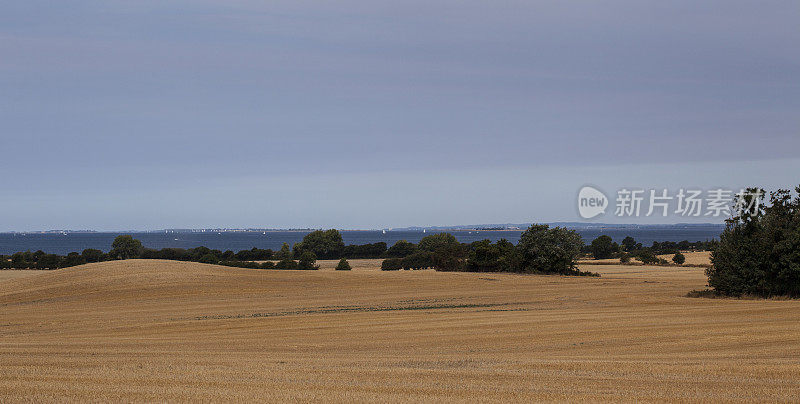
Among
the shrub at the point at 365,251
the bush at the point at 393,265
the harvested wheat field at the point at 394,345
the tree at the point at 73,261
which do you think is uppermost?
the shrub at the point at 365,251

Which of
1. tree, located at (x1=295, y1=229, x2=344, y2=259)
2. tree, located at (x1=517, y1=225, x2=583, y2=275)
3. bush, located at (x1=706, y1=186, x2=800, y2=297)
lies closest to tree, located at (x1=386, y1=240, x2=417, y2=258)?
tree, located at (x1=295, y1=229, x2=344, y2=259)

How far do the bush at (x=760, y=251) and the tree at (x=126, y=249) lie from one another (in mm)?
81962

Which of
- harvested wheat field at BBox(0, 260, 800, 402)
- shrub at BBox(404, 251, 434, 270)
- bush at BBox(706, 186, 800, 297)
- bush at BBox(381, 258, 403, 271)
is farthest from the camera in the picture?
shrub at BBox(404, 251, 434, 270)

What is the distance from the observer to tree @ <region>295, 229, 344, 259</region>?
118 meters

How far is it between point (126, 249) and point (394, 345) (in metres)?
88.9

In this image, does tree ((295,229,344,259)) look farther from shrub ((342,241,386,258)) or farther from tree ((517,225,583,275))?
tree ((517,225,583,275))

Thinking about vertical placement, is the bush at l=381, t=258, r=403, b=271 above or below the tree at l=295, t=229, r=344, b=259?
below

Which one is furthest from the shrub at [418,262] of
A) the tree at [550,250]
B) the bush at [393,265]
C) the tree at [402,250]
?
the tree at [402,250]

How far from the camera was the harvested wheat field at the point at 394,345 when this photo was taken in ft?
38.6

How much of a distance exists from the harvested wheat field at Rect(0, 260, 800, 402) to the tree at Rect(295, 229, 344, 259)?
235 feet

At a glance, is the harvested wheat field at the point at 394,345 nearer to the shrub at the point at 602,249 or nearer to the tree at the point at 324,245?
the shrub at the point at 602,249

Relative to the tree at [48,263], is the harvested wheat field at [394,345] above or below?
below

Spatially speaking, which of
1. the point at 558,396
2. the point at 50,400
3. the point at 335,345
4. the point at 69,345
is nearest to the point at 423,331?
the point at 335,345

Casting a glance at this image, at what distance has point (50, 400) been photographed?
10.6m
